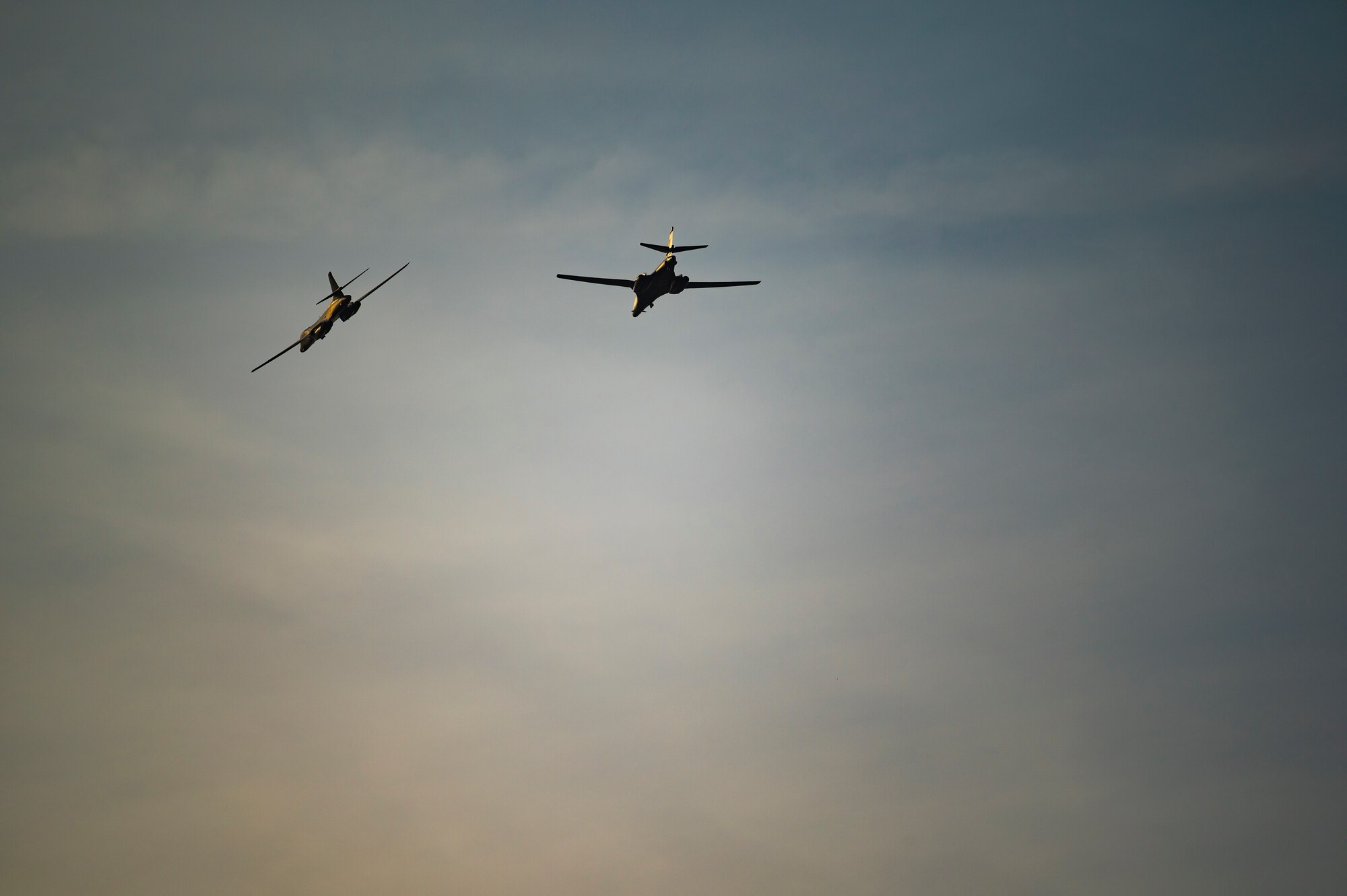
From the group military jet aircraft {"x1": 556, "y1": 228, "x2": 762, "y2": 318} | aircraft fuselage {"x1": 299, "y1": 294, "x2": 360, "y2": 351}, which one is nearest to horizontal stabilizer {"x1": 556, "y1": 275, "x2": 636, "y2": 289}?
military jet aircraft {"x1": 556, "y1": 228, "x2": 762, "y2": 318}

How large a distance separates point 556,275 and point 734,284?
1090 inches

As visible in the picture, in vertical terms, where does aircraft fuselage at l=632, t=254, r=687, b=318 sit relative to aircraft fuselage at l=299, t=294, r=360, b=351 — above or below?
above

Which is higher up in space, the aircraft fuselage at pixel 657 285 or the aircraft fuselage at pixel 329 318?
the aircraft fuselage at pixel 657 285

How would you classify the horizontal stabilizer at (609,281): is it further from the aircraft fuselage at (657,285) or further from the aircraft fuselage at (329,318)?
the aircraft fuselage at (329,318)

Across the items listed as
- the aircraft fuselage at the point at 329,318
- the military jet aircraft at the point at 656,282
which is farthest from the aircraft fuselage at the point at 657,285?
the aircraft fuselage at the point at 329,318

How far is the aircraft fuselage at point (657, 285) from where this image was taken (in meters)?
103

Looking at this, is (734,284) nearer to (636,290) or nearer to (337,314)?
(636,290)

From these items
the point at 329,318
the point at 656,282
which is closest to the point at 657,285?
the point at 656,282

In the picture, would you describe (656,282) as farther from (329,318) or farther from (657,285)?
(329,318)

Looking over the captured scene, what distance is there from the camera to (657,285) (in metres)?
104

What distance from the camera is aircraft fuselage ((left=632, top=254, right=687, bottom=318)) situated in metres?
103

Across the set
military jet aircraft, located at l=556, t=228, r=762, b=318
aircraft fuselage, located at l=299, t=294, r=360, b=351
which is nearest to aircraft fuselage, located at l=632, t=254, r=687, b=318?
military jet aircraft, located at l=556, t=228, r=762, b=318

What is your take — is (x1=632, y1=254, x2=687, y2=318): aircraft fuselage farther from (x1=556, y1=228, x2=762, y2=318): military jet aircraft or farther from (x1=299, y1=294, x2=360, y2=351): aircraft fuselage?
(x1=299, y1=294, x2=360, y2=351): aircraft fuselage

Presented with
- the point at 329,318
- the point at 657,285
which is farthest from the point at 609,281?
the point at 329,318
